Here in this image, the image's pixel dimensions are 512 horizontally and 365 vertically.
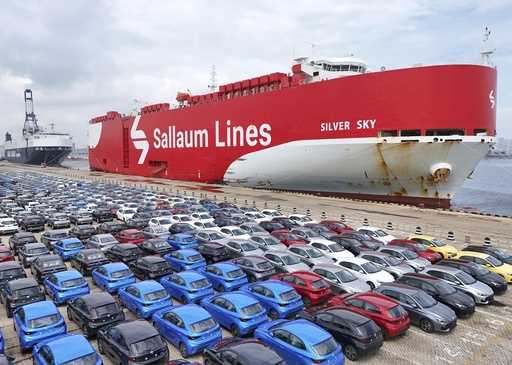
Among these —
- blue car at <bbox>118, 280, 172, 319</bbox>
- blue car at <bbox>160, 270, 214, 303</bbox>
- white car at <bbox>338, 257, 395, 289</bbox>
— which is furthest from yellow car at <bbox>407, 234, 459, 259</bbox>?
blue car at <bbox>118, 280, 172, 319</bbox>

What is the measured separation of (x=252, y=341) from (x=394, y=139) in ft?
106

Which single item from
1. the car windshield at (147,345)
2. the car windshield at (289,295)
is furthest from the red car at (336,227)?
the car windshield at (147,345)

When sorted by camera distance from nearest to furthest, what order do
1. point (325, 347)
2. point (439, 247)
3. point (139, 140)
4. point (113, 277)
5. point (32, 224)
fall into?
point (325, 347) < point (113, 277) < point (439, 247) < point (32, 224) < point (139, 140)

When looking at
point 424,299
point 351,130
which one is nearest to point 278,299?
point 424,299

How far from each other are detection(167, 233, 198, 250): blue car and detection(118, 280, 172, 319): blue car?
7713 mm

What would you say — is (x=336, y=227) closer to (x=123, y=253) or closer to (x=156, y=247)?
(x=156, y=247)

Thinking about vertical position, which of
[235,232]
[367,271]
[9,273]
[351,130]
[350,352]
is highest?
[351,130]

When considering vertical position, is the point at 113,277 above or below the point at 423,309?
above

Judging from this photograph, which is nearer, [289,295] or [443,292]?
[289,295]

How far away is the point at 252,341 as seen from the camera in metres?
10.4

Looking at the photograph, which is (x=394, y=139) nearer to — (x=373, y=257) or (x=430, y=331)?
(x=373, y=257)

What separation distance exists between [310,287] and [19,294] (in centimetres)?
1093

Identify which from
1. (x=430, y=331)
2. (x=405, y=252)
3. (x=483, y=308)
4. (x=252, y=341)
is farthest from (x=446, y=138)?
(x=252, y=341)

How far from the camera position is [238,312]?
12578 millimetres
